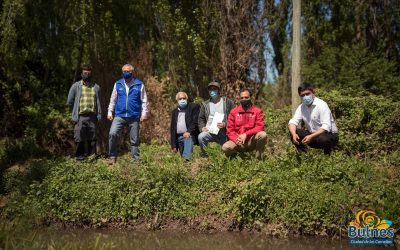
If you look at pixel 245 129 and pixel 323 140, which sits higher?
pixel 245 129

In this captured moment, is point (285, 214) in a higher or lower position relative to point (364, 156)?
lower

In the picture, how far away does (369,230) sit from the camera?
6.95m

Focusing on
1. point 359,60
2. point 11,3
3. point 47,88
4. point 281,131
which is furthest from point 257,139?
point 47,88

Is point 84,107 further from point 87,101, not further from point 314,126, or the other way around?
point 314,126

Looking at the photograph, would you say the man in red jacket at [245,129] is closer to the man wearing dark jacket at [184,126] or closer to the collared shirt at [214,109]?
the collared shirt at [214,109]

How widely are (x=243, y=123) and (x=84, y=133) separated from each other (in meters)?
3.20

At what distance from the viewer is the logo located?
682 centimetres

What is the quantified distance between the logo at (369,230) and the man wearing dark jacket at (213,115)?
10.5 feet

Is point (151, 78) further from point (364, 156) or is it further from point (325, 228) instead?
point (325, 228)

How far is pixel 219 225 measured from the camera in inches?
309

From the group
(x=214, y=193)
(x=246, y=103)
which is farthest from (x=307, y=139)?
(x=214, y=193)

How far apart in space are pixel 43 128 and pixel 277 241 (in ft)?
36.0

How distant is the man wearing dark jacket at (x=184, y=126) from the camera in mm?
9867

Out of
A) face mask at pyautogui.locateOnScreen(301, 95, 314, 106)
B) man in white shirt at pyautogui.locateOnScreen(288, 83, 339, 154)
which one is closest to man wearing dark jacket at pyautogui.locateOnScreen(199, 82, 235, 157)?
man in white shirt at pyautogui.locateOnScreen(288, 83, 339, 154)
